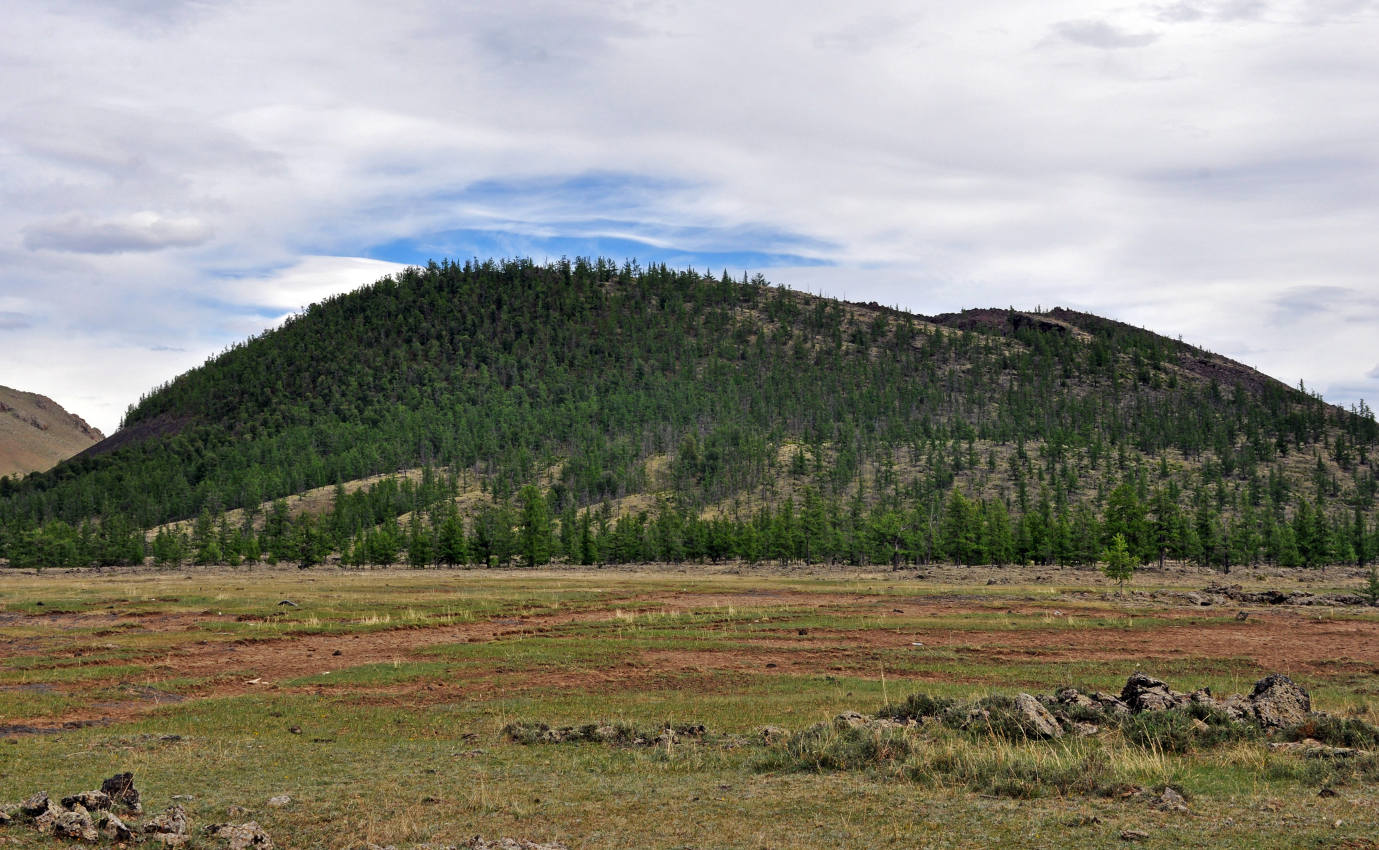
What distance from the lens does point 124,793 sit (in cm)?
1425

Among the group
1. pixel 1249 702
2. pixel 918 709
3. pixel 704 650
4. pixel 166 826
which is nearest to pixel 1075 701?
pixel 918 709

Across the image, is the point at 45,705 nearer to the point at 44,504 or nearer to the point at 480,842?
the point at 480,842

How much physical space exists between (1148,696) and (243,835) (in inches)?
733

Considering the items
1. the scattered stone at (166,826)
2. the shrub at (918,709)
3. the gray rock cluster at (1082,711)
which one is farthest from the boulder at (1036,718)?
the scattered stone at (166,826)

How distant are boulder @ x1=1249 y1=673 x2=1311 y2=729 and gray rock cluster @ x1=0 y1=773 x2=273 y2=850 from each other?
19821 millimetres

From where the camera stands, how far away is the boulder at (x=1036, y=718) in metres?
19.1

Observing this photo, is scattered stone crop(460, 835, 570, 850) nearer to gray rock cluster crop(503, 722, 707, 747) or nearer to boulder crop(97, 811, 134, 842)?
boulder crop(97, 811, 134, 842)

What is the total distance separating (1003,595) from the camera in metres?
66.1

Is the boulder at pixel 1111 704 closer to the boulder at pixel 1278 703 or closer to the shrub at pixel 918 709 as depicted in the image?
the boulder at pixel 1278 703

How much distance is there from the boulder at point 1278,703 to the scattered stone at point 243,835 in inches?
776

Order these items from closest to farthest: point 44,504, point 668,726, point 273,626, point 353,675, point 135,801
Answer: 1. point 135,801
2. point 668,726
3. point 353,675
4. point 273,626
5. point 44,504

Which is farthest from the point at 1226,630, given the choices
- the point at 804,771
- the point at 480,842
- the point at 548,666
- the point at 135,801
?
the point at 135,801

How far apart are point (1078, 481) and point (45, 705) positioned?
16464 cm

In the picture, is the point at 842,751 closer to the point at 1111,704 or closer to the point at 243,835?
the point at 1111,704
